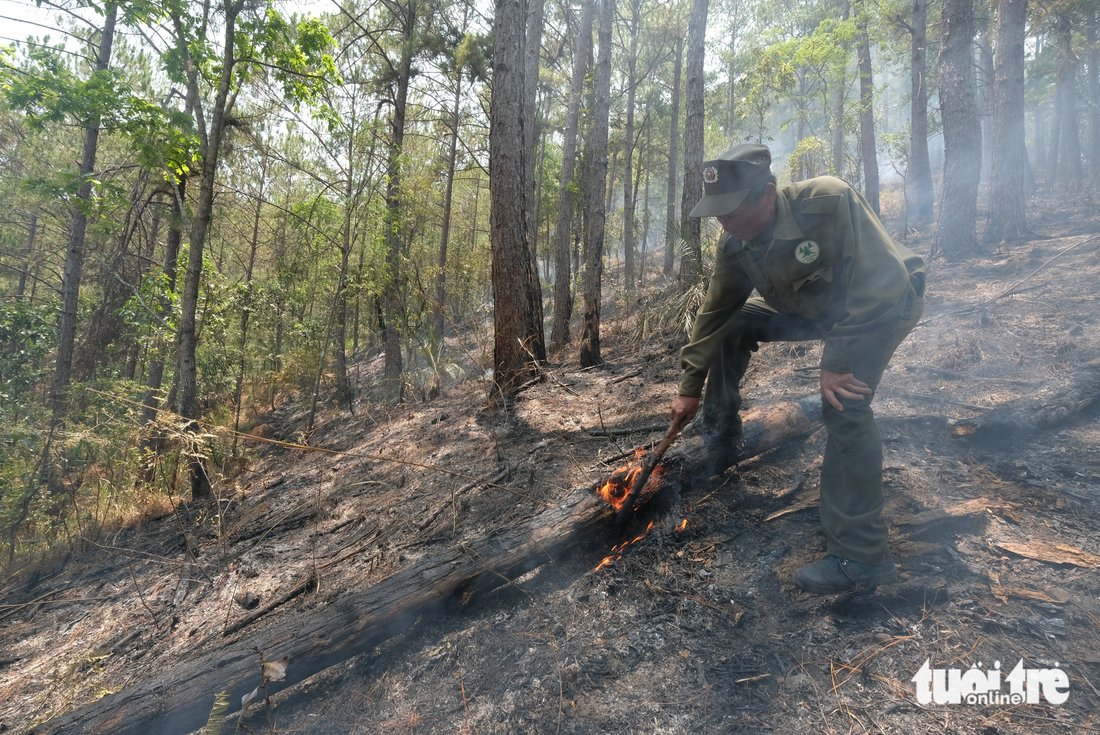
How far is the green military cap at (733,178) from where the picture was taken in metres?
1.97

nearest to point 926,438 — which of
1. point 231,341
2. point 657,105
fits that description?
point 231,341

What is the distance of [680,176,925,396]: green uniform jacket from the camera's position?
73.0 inches

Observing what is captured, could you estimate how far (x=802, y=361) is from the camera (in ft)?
13.8

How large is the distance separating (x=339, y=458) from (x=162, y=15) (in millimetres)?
5139

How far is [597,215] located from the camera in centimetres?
720

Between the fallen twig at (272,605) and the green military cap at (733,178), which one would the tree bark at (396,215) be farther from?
the green military cap at (733,178)

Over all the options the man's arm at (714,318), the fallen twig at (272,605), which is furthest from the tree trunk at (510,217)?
the man's arm at (714,318)

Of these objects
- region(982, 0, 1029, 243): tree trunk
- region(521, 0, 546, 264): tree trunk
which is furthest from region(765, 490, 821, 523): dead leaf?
region(982, 0, 1029, 243): tree trunk

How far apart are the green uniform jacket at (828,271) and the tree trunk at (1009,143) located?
741cm

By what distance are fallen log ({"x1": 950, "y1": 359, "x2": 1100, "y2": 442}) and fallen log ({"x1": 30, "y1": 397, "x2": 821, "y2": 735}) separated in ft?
5.48

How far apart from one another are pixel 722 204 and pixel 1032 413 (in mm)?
2414

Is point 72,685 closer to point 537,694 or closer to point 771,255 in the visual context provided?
point 537,694

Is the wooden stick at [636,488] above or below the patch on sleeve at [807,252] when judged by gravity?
below

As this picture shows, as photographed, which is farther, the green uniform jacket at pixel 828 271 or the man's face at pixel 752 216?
the man's face at pixel 752 216
